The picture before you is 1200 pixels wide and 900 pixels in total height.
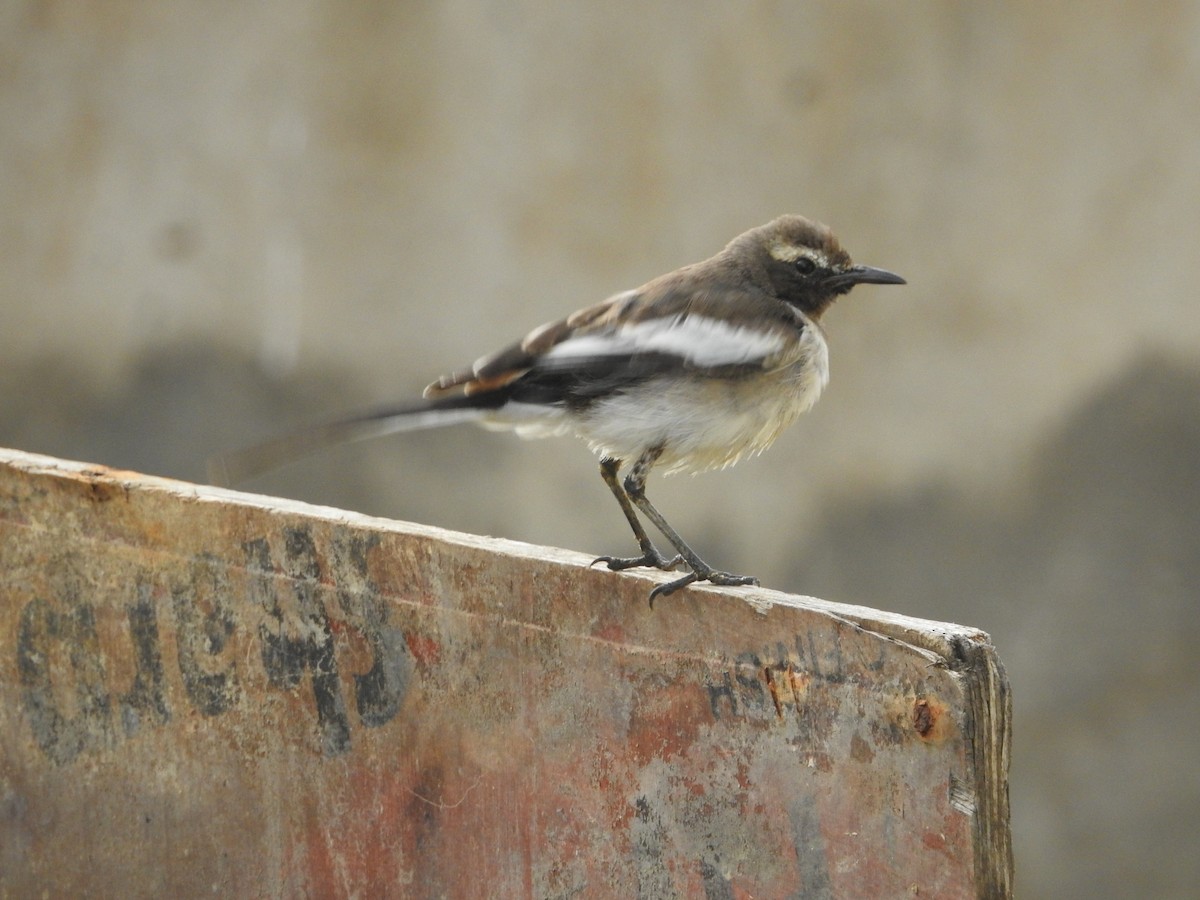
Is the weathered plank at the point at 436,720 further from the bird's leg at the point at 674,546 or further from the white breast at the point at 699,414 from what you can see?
the white breast at the point at 699,414

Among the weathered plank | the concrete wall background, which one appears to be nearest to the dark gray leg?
the weathered plank

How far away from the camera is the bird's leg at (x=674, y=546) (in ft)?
8.45

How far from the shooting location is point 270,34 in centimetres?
623

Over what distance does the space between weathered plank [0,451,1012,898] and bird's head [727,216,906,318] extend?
115 cm

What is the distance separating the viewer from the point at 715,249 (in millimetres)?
5887

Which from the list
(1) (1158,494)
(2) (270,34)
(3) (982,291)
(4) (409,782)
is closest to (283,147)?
(2) (270,34)

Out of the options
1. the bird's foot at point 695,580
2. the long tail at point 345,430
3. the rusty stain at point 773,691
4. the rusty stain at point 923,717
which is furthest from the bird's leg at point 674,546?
the rusty stain at point 923,717

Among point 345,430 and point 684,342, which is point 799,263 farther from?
point 345,430

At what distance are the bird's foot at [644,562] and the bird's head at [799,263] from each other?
791 mm

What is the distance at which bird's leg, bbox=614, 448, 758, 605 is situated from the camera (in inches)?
101

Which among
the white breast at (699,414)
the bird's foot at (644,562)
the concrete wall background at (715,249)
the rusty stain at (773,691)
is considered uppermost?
the concrete wall background at (715,249)

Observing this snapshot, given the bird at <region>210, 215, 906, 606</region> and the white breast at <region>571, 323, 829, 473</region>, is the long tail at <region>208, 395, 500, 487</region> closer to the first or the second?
the bird at <region>210, 215, 906, 606</region>

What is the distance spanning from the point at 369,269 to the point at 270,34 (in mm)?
1020

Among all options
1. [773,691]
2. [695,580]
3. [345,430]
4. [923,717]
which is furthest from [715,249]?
[923,717]
